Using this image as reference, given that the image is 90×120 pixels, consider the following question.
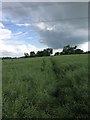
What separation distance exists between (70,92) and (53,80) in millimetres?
1780

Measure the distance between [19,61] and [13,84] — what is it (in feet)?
25.6

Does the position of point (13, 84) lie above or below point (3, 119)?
above

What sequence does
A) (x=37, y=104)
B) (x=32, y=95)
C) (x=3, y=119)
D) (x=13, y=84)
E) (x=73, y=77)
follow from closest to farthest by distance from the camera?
(x=3, y=119), (x=37, y=104), (x=32, y=95), (x=13, y=84), (x=73, y=77)

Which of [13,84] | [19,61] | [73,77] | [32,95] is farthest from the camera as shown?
[19,61]

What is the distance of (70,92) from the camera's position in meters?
10.6

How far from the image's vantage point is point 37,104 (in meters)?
9.57

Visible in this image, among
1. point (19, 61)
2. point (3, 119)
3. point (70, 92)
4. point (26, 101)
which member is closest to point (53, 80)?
point (70, 92)

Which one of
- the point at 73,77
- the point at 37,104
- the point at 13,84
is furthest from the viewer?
the point at 73,77

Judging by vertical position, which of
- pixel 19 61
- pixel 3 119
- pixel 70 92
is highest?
pixel 19 61

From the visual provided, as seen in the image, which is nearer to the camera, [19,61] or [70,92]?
[70,92]

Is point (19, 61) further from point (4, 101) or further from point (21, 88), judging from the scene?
point (4, 101)

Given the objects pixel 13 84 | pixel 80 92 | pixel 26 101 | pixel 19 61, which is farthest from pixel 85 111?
pixel 19 61

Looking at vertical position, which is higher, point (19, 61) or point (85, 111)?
point (19, 61)

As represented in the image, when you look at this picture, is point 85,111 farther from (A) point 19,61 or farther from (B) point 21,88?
(A) point 19,61
